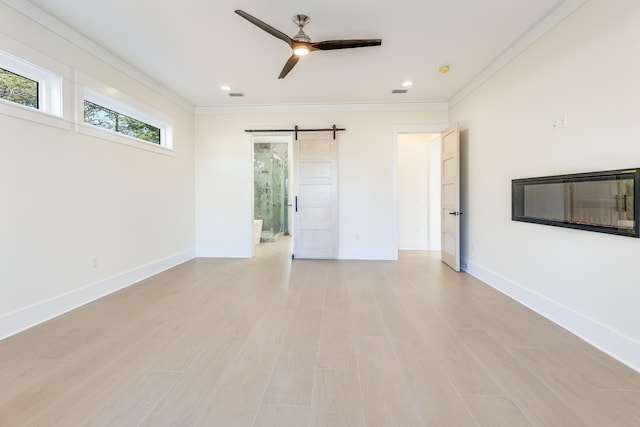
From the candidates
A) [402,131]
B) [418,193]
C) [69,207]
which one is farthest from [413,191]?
[69,207]

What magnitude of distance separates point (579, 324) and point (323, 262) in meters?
3.40

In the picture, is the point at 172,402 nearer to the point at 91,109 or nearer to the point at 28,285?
the point at 28,285

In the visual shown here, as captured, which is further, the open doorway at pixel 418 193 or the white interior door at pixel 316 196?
the open doorway at pixel 418 193

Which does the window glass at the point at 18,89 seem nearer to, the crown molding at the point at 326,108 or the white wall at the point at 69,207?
the white wall at the point at 69,207

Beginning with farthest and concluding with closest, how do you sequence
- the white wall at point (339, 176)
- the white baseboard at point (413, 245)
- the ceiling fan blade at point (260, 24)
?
1. the white baseboard at point (413, 245)
2. the white wall at point (339, 176)
3. the ceiling fan blade at point (260, 24)

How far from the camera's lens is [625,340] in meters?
1.97

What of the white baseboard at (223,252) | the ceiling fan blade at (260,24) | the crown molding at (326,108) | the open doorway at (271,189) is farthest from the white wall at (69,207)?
the open doorway at (271,189)

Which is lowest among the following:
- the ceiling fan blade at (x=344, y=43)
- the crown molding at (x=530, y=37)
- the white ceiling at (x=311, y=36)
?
the ceiling fan blade at (x=344, y=43)

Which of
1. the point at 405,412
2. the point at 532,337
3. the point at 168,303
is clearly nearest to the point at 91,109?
the point at 168,303

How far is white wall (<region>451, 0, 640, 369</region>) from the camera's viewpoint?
1.98 m

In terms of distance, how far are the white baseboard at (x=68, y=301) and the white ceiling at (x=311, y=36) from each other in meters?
2.61

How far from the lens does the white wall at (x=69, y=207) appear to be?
7.82 feet

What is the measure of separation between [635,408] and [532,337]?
31.2 inches

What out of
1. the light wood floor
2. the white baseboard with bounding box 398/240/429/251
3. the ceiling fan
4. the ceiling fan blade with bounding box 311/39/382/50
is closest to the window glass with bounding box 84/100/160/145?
the light wood floor
